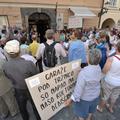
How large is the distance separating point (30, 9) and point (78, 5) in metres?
4.10

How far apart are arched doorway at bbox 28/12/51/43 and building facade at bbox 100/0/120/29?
549cm

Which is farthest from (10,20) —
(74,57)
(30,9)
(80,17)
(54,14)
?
(74,57)

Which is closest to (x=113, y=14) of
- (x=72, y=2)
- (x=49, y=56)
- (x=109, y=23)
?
(x=109, y=23)

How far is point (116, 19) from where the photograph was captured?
52.2ft

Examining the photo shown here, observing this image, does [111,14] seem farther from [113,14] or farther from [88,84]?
[88,84]

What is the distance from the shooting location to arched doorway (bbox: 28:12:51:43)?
1205cm

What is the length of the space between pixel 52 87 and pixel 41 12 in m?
10.3

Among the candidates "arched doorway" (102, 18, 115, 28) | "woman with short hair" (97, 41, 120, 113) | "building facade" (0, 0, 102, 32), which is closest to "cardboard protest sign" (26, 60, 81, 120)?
"woman with short hair" (97, 41, 120, 113)

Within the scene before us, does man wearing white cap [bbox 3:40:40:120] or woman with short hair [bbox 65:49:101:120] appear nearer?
woman with short hair [bbox 65:49:101:120]

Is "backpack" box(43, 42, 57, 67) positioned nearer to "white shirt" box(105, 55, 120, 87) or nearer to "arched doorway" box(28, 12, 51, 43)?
"white shirt" box(105, 55, 120, 87)

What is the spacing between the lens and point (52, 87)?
2.57 m

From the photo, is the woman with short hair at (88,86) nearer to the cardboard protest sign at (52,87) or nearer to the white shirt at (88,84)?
the white shirt at (88,84)

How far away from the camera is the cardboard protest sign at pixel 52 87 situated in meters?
2.32

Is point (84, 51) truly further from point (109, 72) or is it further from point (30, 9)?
point (30, 9)
